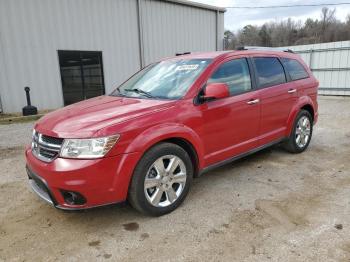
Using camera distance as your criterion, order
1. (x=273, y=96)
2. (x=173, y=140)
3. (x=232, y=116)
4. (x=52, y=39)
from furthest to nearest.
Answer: (x=52, y=39), (x=273, y=96), (x=232, y=116), (x=173, y=140)

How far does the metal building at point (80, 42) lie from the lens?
9.57 meters

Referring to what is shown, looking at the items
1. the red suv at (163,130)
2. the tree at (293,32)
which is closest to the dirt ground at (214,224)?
the red suv at (163,130)

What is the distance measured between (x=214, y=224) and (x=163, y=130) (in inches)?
41.7

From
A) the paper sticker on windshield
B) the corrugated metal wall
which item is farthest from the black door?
the corrugated metal wall

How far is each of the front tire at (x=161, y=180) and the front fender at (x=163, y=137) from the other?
0.10 meters

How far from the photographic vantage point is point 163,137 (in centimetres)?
301

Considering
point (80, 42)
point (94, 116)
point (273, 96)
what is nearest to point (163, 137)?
point (94, 116)

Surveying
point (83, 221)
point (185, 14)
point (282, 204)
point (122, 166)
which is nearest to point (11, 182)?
point (83, 221)

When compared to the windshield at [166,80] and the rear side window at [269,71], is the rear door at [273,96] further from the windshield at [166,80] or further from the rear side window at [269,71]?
the windshield at [166,80]

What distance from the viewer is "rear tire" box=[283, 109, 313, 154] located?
4902 millimetres

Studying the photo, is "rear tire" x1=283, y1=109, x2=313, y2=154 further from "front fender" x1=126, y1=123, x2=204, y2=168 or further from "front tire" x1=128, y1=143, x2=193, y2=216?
"front tire" x1=128, y1=143, x2=193, y2=216

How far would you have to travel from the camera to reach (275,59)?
4633mm

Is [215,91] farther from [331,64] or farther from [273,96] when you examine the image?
[331,64]

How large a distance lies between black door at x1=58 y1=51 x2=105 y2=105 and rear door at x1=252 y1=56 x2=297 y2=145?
829 cm
